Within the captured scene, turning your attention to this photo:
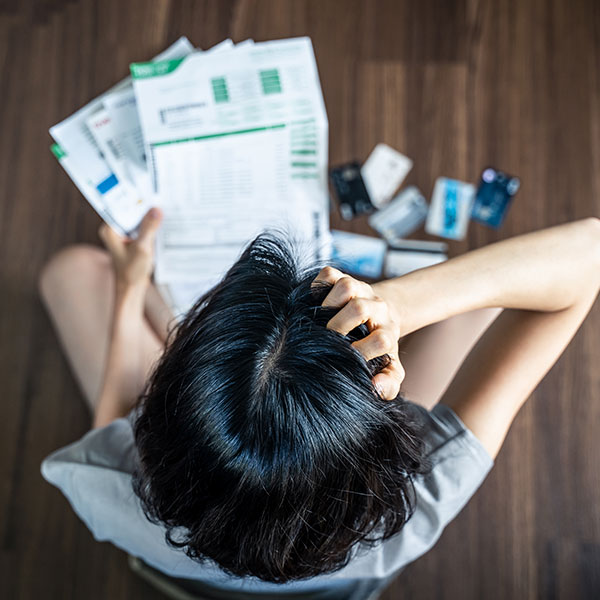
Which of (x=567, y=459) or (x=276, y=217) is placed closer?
(x=276, y=217)

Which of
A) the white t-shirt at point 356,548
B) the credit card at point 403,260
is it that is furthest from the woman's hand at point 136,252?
the credit card at point 403,260

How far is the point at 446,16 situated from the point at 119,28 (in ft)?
2.13

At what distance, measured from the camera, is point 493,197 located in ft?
3.54

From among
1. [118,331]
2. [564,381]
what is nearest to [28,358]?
[118,331]

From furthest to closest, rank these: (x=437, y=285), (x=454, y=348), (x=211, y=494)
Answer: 1. (x=454, y=348)
2. (x=437, y=285)
3. (x=211, y=494)

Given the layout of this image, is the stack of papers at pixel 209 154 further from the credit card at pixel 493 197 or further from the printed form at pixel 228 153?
the credit card at pixel 493 197

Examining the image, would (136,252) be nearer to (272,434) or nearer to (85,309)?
(85,309)

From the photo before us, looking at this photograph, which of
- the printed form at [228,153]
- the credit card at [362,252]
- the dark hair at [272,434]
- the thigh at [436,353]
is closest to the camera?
the dark hair at [272,434]

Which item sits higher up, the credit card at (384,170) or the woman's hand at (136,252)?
the credit card at (384,170)

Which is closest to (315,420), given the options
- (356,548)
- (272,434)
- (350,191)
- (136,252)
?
(272,434)

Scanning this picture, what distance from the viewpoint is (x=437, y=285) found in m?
0.64

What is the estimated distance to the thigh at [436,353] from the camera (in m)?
0.83

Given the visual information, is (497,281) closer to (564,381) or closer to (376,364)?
(376,364)

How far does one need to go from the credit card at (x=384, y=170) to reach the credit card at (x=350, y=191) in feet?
0.05
